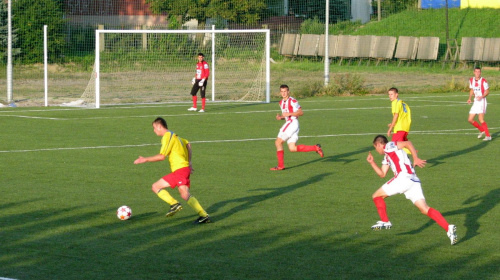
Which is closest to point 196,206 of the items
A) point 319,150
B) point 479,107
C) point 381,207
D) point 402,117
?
point 381,207

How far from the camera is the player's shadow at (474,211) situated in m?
9.73

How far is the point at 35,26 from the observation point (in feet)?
108

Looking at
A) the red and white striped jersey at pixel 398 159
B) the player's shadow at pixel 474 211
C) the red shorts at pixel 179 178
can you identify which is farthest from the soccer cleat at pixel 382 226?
the red shorts at pixel 179 178

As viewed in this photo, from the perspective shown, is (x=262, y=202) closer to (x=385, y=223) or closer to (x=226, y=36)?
(x=385, y=223)

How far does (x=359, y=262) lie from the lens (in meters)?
8.26

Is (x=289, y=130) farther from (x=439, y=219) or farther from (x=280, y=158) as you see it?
(x=439, y=219)

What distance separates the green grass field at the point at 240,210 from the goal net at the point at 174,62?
9640 millimetres

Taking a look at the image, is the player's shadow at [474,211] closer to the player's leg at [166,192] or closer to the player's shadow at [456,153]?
the player's leg at [166,192]

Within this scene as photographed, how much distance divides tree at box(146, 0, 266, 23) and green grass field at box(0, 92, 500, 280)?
2406cm

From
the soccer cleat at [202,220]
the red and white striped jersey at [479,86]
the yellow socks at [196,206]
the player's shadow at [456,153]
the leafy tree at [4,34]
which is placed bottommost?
the player's shadow at [456,153]

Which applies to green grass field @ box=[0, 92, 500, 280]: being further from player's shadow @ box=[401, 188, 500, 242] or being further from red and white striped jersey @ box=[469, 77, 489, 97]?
red and white striped jersey @ box=[469, 77, 489, 97]

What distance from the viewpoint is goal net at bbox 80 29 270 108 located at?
3033 cm

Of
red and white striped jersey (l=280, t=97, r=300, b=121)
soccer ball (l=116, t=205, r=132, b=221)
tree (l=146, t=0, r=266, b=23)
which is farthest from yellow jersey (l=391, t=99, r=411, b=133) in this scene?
tree (l=146, t=0, r=266, b=23)

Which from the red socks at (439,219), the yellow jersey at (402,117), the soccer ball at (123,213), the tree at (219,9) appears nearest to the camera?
the red socks at (439,219)
